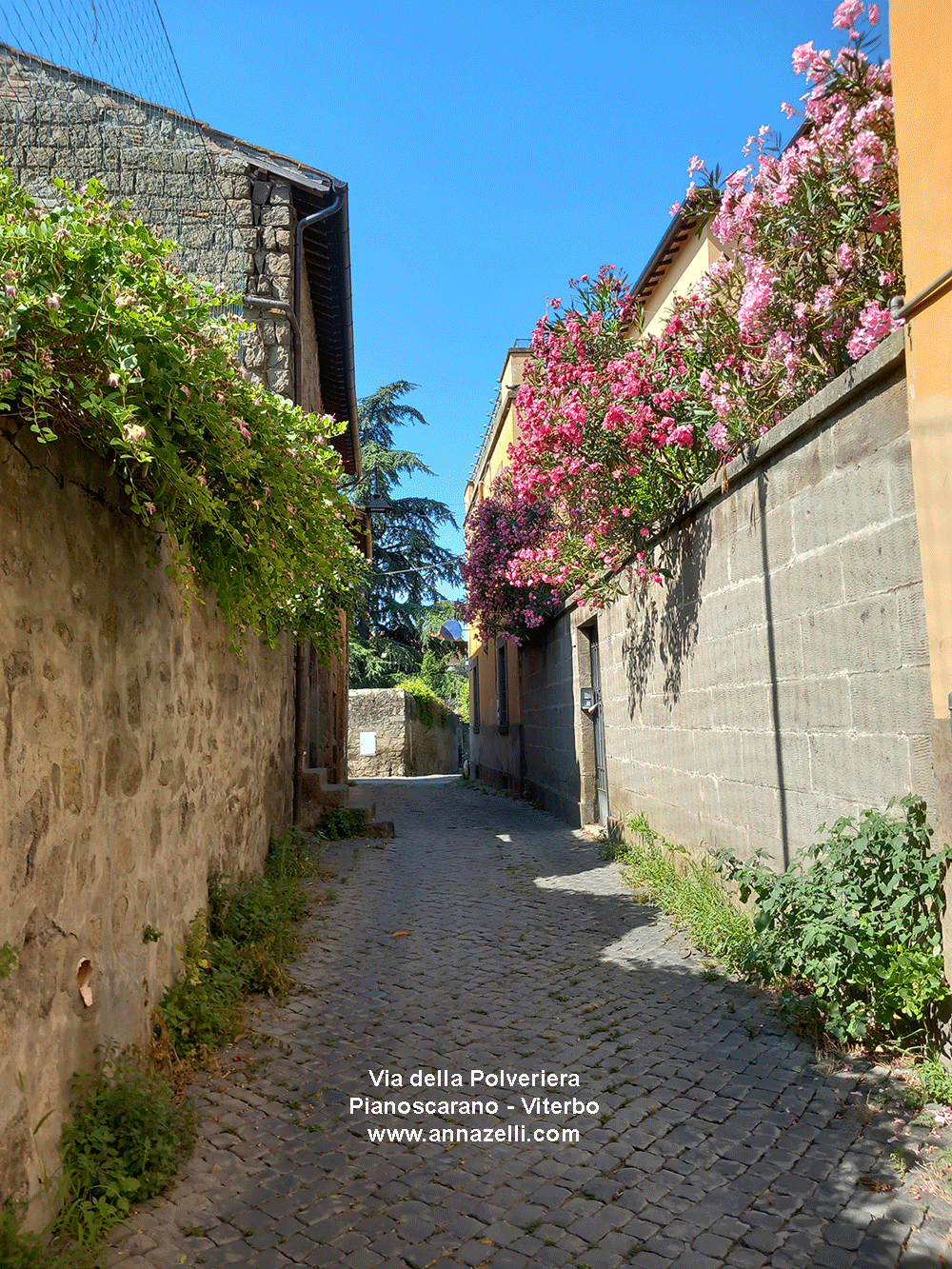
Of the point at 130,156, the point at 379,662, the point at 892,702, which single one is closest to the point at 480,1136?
the point at 892,702

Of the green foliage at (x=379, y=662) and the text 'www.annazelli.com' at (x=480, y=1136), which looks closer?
the text 'www.annazelli.com' at (x=480, y=1136)

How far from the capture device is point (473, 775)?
21.7 m

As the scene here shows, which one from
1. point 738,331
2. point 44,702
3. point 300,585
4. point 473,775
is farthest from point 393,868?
point 473,775

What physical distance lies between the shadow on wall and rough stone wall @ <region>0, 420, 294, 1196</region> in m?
3.12

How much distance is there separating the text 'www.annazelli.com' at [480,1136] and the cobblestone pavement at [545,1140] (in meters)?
0.01

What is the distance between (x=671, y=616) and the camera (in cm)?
617

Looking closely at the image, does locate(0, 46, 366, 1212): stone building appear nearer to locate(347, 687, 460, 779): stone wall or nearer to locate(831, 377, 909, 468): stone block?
locate(831, 377, 909, 468): stone block

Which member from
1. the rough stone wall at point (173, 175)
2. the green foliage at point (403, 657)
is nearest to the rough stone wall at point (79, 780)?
the rough stone wall at point (173, 175)

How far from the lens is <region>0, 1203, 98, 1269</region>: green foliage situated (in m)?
1.92

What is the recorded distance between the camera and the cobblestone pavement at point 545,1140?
2301 millimetres

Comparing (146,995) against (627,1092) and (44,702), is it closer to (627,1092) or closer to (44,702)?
(44,702)

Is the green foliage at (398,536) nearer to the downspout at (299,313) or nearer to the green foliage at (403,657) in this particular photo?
the green foliage at (403,657)

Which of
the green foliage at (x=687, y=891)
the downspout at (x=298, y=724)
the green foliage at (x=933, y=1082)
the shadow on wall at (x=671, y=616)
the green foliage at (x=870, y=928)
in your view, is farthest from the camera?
the downspout at (x=298, y=724)

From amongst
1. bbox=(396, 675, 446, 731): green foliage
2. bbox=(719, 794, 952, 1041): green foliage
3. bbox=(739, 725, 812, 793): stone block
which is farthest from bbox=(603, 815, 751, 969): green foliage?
bbox=(396, 675, 446, 731): green foliage
